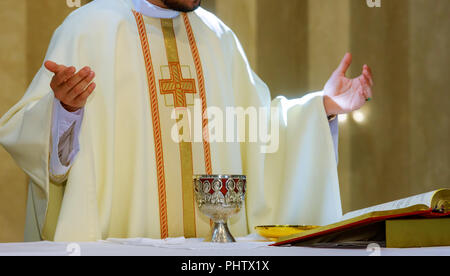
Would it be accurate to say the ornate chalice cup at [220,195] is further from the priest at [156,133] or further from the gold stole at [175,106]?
the gold stole at [175,106]

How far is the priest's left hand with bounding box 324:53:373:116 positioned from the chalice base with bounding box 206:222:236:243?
1081 millimetres

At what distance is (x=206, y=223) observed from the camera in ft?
9.75

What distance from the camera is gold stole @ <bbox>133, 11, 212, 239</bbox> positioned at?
9.68 ft

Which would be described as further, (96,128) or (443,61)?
(443,61)

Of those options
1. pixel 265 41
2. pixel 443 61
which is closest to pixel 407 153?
pixel 443 61

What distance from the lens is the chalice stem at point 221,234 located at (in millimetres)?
2122

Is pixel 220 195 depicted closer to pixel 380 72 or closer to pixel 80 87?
pixel 80 87

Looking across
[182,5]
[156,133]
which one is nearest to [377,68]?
[182,5]

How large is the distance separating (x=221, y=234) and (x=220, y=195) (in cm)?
15

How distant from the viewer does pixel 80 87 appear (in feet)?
7.68

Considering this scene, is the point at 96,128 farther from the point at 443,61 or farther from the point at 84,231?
the point at 443,61

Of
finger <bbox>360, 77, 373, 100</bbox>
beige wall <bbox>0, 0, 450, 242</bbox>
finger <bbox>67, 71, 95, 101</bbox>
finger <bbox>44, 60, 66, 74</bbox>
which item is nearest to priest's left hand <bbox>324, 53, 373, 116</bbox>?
finger <bbox>360, 77, 373, 100</bbox>

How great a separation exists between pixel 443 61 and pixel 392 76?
398 millimetres

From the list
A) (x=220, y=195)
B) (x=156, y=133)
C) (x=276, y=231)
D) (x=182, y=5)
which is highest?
(x=182, y=5)
